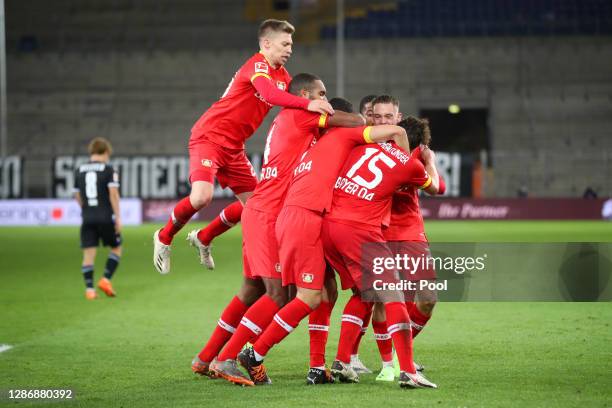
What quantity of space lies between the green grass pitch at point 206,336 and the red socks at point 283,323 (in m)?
0.33

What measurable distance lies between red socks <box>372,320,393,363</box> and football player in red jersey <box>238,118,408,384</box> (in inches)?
20.9

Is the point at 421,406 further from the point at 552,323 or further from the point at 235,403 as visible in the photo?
the point at 552,323

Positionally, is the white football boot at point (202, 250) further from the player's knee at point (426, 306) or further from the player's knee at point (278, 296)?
the player's knee at point (426, 306)

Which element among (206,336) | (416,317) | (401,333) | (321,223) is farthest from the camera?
(206,336)

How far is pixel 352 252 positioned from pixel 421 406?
124cm

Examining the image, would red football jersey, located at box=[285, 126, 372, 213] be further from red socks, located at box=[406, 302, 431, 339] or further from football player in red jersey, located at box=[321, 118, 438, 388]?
red socks, located at box=[406, 302, 431, 339]

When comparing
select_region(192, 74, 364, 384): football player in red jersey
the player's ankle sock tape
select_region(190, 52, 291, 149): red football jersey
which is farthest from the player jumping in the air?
select_region(192, 74, 364, 384): football player in red jersey

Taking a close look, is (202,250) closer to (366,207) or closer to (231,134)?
(231,134)

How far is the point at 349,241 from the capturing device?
21.6ft

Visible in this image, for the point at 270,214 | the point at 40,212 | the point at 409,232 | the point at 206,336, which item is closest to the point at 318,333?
the point at 270,214

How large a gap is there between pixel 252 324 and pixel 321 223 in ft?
3.00

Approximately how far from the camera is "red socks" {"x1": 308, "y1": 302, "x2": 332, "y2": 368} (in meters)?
6.80

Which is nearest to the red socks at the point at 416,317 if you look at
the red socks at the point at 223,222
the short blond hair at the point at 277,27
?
the red socks at the point at 223,222

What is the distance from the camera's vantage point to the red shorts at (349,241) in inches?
260
